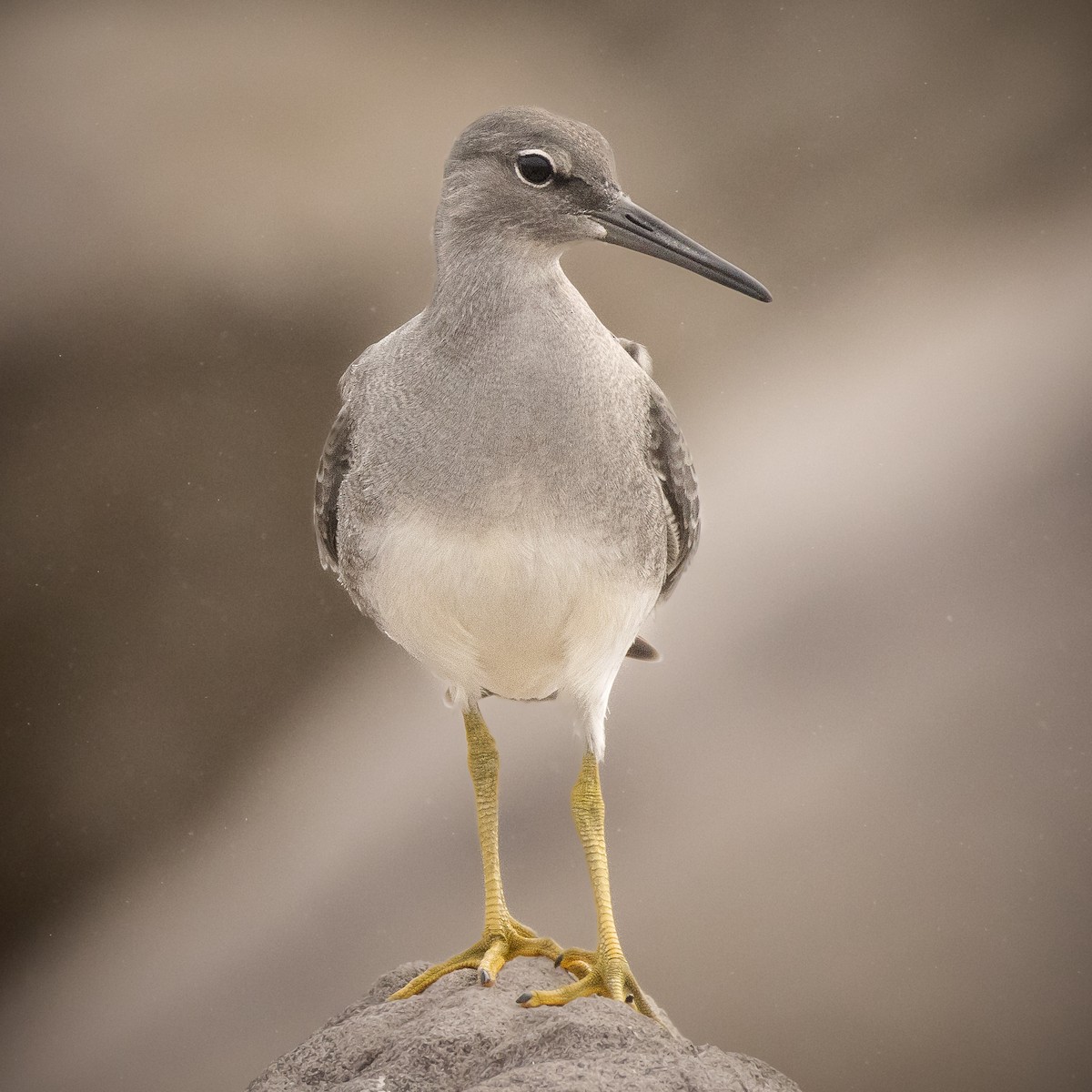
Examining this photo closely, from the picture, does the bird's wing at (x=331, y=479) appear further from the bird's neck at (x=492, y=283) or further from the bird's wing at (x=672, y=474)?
the bird's wing at (x=672, y=474)

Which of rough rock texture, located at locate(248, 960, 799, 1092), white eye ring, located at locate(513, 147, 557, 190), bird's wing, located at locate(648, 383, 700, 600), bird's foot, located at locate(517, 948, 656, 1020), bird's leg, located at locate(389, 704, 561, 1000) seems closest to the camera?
rough rock texture, located at locate(248, 960, 799, 1092)

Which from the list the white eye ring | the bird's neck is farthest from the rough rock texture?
the white eye ring

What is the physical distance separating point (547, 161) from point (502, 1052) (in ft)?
7.07

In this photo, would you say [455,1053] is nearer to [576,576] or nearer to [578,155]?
[576,576]

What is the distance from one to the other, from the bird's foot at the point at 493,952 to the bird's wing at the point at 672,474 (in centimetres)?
110

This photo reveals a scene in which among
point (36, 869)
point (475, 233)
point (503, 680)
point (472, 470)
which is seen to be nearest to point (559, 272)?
point (475, 233)

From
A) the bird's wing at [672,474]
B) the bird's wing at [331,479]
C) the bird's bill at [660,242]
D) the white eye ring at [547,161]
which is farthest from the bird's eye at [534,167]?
the bird's wing at [331,479]

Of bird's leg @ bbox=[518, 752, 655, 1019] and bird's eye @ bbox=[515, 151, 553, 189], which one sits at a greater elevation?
bird's eye @ bbox=[515, 151, 553, 189]

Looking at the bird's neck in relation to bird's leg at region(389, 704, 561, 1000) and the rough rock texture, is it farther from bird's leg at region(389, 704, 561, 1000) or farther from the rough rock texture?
the rough rock texture

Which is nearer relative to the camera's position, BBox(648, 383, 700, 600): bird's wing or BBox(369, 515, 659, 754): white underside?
BBox(369, 515, 659, 754): white underside

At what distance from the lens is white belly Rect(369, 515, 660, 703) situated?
3.40 m

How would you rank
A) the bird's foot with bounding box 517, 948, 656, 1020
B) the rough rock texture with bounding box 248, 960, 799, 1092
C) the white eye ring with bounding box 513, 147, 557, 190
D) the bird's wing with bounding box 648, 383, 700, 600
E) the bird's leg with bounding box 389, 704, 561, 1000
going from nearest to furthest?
the rough rock texture with bounding box 248, 960, 799, 1092
the white eye ring with bounding box 513, 147, 557, 190
the bird's foot with bounding box 517, 948, 656, 1020
the bird's wing with bounding box 648, 383, 700, 600
the bird's leg with bounding box 389, 704, 561, 1000

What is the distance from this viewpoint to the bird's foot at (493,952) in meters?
3.87

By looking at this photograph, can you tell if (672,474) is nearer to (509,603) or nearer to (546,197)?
(509,603)
